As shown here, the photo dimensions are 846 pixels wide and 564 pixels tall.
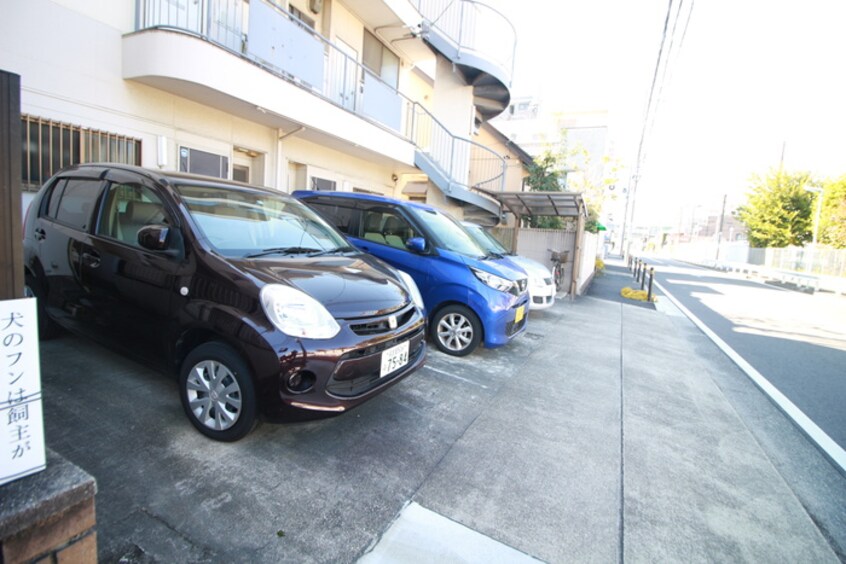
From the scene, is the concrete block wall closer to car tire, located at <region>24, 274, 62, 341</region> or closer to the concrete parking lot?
the concrete parking lot

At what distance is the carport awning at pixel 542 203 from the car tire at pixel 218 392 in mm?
7961

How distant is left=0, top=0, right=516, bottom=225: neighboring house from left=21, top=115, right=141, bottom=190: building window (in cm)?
1

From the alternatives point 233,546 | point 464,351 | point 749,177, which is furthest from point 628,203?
point 233,546

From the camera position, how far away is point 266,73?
596 cm

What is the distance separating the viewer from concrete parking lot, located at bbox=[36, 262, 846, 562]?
1.98 m

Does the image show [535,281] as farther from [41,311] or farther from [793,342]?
[41,311]

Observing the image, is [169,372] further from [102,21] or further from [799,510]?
[102,21]

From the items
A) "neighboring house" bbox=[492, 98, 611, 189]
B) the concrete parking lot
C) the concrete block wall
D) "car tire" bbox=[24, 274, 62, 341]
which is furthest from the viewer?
"neighboring house" bbox=[492, 98, 611, 189]

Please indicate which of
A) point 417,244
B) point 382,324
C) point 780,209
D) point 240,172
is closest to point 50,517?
point 382,324

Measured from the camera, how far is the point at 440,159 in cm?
1115

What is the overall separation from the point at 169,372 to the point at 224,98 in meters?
4.57

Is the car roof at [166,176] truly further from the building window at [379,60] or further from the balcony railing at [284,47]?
the building window at [379,60]

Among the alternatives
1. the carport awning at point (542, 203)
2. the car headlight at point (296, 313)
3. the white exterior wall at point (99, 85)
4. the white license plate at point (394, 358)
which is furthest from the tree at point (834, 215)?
the car headlight at point (296, 313)

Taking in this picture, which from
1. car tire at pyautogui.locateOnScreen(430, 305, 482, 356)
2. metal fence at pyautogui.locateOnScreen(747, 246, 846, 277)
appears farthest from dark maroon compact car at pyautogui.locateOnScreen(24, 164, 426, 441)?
metal fence at pyautogui.locateOnScreen(747, 246, 846, 277)
